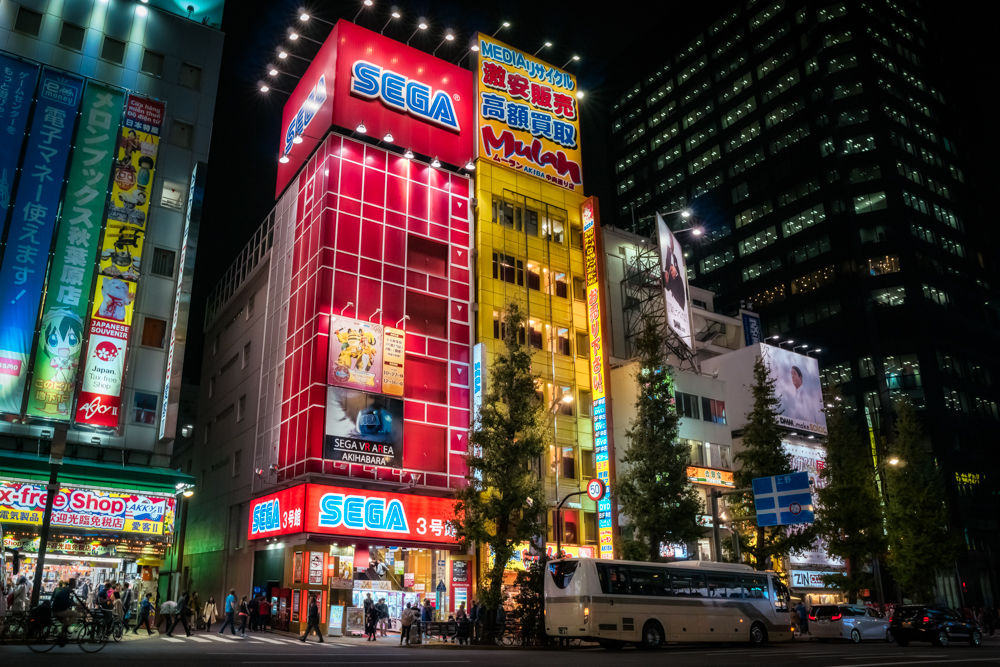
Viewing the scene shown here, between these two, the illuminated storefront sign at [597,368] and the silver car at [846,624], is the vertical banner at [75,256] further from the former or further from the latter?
the silver car at [846,624]

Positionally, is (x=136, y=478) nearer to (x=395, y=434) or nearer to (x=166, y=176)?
(x=395, y=434)

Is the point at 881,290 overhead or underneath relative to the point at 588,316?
overhead

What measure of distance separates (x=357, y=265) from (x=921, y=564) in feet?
133

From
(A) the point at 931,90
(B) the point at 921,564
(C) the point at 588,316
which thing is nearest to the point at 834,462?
(B) the point at 921,564

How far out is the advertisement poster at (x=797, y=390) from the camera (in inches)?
2032

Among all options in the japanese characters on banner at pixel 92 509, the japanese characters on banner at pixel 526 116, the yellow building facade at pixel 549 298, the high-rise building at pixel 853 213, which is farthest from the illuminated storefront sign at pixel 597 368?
the high-rise building at pixel 853 213

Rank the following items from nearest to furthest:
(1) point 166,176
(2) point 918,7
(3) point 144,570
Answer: (1) point 166,176, (3) point 144,570, (2) point 918,7

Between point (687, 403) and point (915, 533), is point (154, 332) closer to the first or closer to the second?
point (687, 403)

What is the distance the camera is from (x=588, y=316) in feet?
141

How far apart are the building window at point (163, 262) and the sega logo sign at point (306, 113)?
12.7 meters

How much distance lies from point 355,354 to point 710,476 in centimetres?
2259

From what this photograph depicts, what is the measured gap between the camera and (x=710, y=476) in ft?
141

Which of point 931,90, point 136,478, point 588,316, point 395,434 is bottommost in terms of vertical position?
point 136,478

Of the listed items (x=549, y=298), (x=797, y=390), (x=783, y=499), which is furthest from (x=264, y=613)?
(x=797, y=390)
